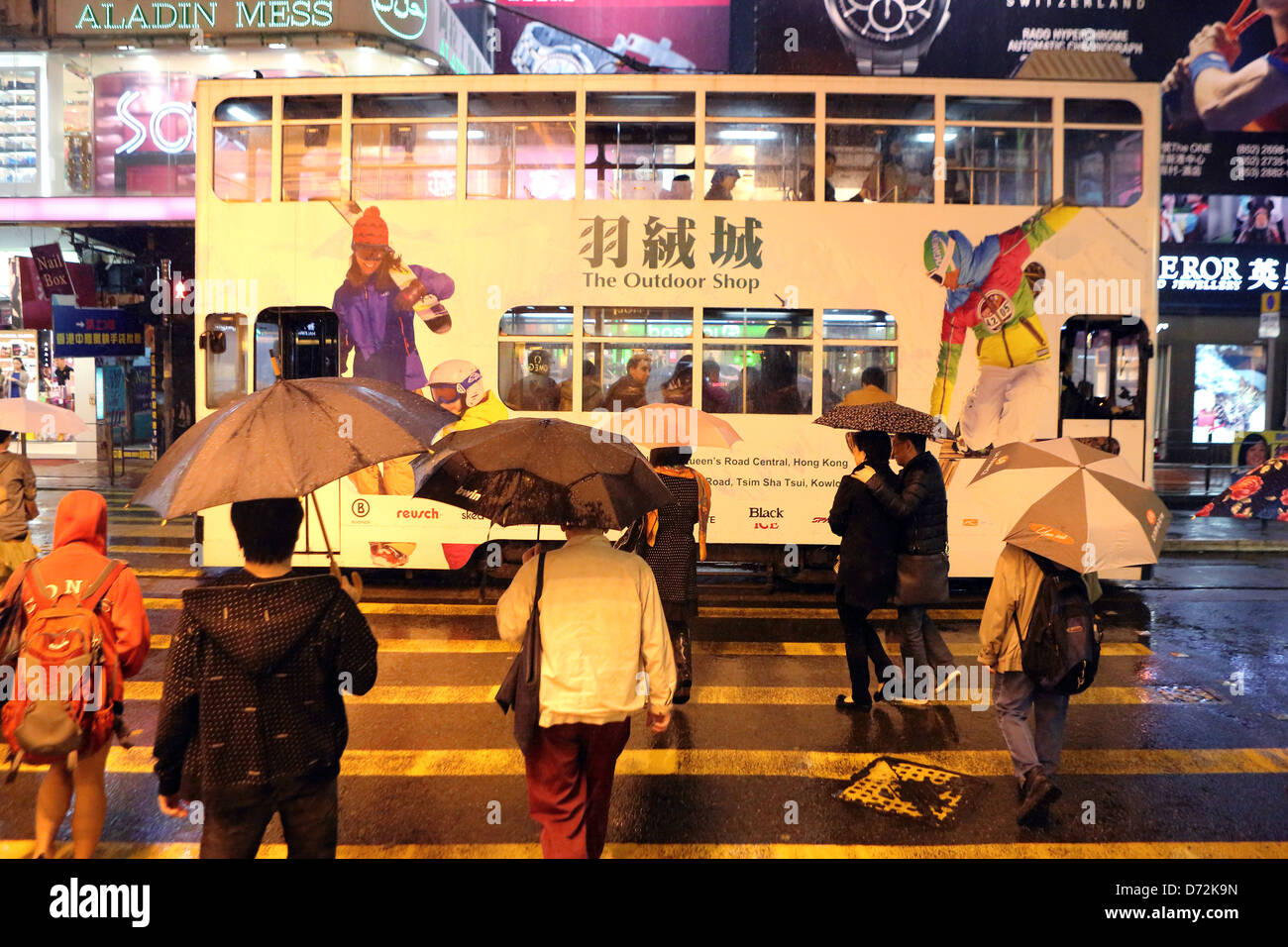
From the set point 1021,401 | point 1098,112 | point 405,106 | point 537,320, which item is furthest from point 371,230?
point 1098,112

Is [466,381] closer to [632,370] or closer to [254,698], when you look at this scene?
[632,370]

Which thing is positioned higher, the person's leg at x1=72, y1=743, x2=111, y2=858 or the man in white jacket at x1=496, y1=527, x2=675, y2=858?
the man in white jacket at x1=496, y1=527, x2=675, y2=858

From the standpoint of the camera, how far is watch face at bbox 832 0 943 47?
23.5 metres

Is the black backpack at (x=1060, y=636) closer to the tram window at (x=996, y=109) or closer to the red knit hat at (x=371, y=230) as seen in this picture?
the tram window at (x=996, y=109)

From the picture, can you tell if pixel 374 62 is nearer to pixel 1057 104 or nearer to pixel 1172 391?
pixel 1057 104

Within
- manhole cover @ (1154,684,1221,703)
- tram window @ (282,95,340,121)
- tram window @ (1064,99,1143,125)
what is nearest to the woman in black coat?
manhole cover @ (1154,684,1221,703)

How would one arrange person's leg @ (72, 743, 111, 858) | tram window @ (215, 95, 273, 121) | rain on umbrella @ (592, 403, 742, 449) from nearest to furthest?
1. person's leg @ (72, 743, 111, 858)
2. rain on umbrella @ (592, 403, 742, 449)
3. tram window @ (215, 95, 273, 121)

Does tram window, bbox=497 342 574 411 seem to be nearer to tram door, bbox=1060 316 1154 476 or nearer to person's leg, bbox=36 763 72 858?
tram door, bbox=1060 316 1154 476

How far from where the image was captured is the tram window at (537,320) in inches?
366

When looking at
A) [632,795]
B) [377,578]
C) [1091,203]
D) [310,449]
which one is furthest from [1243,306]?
[310,449]

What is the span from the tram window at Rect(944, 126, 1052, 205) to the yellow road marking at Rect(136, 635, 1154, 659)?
171 inches

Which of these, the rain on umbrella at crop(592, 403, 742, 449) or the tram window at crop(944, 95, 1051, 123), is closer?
the rain on umbrella at crop(592, 403, 742, 449)

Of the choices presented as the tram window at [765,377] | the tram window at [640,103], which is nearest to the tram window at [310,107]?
the tram window at [640,103]

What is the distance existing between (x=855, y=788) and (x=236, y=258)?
7900 millimetres
